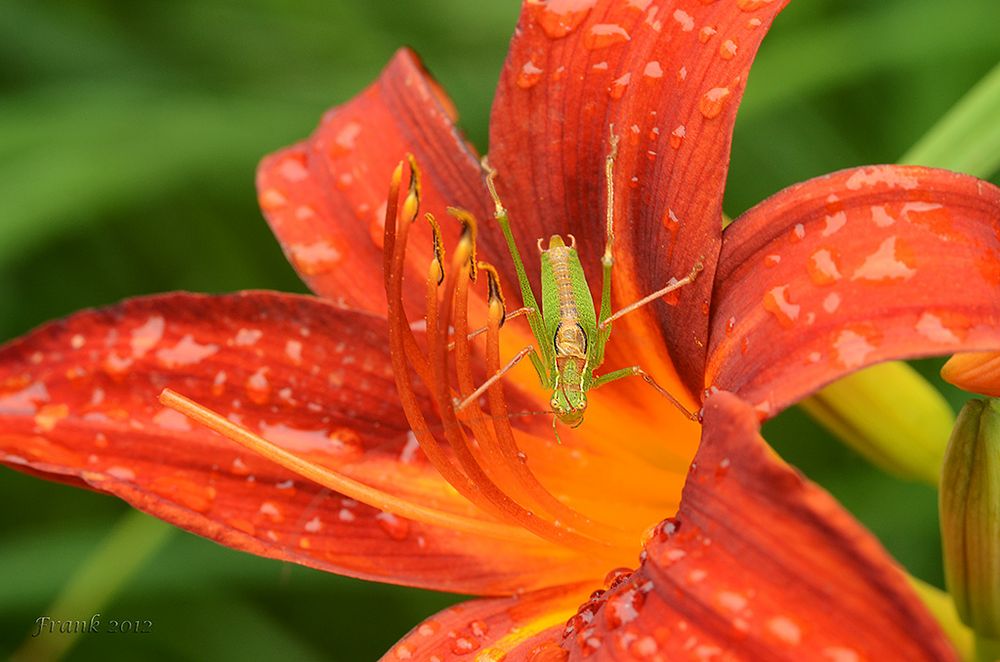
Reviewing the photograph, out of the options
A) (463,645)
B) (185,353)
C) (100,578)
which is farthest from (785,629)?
(100,578)

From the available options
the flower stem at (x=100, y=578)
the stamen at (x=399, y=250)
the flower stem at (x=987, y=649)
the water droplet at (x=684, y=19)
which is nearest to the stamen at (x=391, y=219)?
the stamen at (x=399, y=250)

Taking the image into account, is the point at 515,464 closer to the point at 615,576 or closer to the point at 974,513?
the point at 615,576

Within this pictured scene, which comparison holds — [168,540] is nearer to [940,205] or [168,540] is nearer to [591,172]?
[591,172]

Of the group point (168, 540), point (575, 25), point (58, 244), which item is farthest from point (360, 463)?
point (58, 244)

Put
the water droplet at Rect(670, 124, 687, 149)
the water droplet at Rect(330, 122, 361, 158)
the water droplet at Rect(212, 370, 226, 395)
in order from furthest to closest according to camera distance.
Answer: the water droplet at Rect(330, 122, 361, 158) < the water droplet at Rect(212, 370, 226, 395) < the water droplet at Rect(670, 124, 687, 149)

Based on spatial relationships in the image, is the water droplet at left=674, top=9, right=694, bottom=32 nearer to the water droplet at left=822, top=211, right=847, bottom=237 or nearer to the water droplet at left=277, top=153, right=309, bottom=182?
the water droplet at left=822, top=211, right=847, bottom=237

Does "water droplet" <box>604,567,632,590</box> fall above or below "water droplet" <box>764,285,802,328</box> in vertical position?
below

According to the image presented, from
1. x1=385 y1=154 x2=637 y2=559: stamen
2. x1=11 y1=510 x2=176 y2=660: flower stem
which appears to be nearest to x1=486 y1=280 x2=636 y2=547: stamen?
x1=385 y1=154 x2=637 y2=559: stamen
